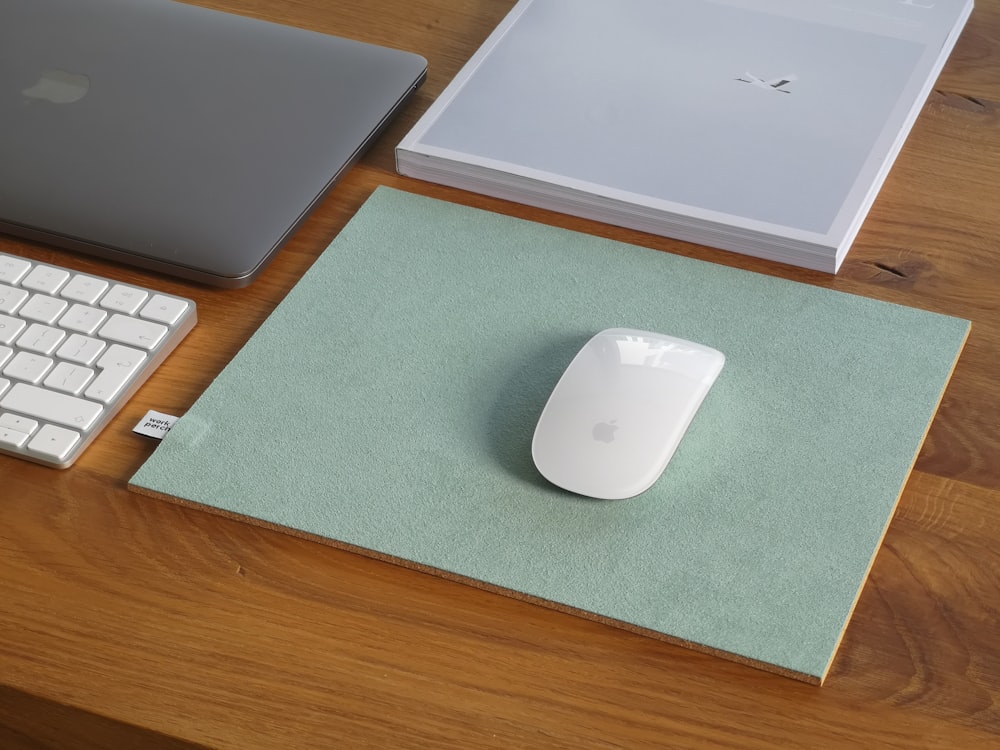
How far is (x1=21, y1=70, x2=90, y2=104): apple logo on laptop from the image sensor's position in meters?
0.88

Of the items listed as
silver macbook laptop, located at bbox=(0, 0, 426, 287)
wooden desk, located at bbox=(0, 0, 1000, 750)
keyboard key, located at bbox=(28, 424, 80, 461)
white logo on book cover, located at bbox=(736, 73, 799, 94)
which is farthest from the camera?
white logo on book cover, located at bbox=(736, 73, 799, 94)

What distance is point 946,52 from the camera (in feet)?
3.26

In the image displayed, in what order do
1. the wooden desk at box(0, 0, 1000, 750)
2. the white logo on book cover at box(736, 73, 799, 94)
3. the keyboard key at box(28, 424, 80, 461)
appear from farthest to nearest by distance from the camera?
1. the white logo on book cover at box(736, 73, 799, 94)
2. the keyboard key at box(28, 424, 80, 461)
3. the wooden desk at box(0, 0, 1000, 750)

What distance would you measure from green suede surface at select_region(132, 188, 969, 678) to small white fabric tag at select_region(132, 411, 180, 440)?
12mm

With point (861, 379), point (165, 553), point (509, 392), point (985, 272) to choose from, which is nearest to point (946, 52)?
point (985, 272)

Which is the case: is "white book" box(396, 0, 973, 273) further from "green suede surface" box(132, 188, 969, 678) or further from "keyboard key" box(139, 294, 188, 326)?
"keyboard key" box(139, 294, 188, 326)

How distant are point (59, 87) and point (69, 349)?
0.97 ft

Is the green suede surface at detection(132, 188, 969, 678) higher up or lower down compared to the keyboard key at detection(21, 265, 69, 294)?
lower down

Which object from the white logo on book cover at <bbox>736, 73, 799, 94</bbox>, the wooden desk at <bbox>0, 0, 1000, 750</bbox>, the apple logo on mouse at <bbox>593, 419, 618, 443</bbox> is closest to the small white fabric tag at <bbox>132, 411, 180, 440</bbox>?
the wooden desk at <bbox>0, 0, 1000, 750</bbox>

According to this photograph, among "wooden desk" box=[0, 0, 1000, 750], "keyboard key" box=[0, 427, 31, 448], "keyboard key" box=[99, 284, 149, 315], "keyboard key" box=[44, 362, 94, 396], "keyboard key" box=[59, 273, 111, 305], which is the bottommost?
"wooden desk" box=[0, 0, 1000, 750]

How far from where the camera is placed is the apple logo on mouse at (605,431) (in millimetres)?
625

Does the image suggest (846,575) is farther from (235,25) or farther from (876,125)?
(235,25)

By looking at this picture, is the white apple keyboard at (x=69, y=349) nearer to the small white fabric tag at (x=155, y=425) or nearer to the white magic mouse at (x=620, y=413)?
the small white fabric tag at (x=155, y=425)

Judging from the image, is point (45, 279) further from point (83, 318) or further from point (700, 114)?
point (700, 114)
